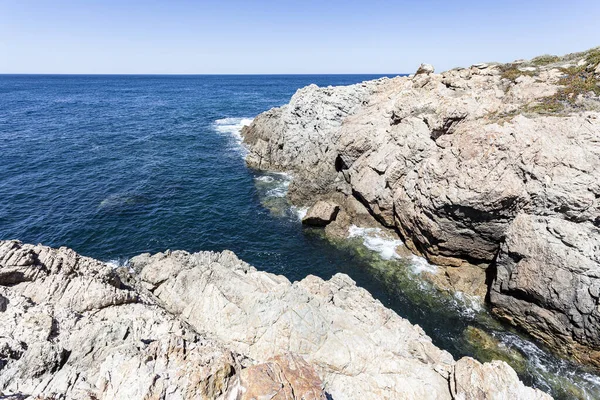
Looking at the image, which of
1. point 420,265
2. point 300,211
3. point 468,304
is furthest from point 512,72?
point 300,211

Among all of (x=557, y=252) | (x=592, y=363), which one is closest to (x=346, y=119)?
(x=557, y=252)

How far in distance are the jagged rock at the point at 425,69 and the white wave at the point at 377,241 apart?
27.1 m

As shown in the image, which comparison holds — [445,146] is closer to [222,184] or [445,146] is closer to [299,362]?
[299,362]

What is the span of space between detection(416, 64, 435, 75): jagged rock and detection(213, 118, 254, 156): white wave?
36.2m

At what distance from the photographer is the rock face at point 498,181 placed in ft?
74.6

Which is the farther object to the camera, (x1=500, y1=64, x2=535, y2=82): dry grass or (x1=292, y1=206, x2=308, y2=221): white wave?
(x1=292, y1=206, x2=308, y2=221): white wave

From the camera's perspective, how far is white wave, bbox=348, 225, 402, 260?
3306 centimetres

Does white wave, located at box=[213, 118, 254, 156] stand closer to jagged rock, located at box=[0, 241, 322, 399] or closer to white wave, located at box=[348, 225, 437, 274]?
white wave, located at box=[348, 225, 437, 274]

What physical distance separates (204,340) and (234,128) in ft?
248

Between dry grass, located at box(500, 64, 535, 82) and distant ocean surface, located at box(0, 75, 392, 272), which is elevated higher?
dry grass, located at box(500, 64, 535, 82)

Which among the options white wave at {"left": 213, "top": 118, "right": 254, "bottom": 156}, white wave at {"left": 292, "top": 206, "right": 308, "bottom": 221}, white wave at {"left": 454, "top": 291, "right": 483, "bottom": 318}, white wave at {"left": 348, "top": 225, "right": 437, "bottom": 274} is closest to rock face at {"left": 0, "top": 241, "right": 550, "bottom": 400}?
white wave at {"left": 454, "top": 291, "right": 483, "bottom": 318}

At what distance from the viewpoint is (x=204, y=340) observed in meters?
14.8

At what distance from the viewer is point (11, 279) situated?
51.9 feet

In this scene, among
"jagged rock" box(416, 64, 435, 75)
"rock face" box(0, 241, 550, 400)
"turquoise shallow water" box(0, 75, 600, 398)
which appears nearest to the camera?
"rock face" box(0, 241, 550, 400)
